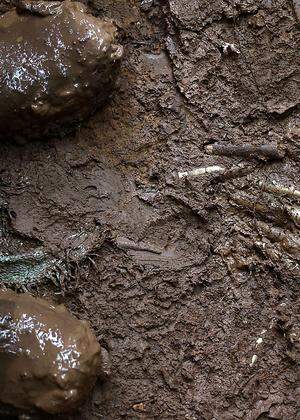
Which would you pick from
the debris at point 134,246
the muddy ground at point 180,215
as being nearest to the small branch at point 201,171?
the muddy ground at point 180,215

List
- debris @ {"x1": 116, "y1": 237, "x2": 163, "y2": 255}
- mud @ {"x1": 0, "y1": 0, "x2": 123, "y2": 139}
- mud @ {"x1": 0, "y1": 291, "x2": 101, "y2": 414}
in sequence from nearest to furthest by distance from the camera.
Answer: mud @ {"x1": 0, "y1": 291, "x2": 101, "y2": 414}, mud @ {"x1": 0, "y1": 0, "x2": 123, "y2": 139}, debris @ {"x1": 116, "y1": 237, "x2": 163, "y2": 255}

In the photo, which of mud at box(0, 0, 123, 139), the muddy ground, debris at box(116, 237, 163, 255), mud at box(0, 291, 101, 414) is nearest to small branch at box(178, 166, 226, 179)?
the muddy ground

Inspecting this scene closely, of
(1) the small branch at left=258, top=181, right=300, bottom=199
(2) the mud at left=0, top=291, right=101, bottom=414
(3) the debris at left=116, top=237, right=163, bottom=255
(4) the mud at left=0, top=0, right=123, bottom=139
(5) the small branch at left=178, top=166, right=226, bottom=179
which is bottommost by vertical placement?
(2) the mud at left=0, top=291, right=101, bottom=414

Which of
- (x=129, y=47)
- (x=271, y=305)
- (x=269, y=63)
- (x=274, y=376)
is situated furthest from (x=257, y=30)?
(x=274, y=376)

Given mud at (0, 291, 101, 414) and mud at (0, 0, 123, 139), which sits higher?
mud at (0, 0, 123, 139)

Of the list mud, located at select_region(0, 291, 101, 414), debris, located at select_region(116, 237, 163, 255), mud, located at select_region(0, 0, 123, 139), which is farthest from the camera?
debris, located at select_region(116, 237, 163, 255)

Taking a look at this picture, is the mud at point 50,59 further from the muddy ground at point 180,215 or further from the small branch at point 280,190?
the small branch at point 280,190

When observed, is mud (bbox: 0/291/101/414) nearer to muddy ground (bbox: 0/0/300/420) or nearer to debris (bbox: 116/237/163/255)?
muddy ground (bbox: 0/0/300/420)
